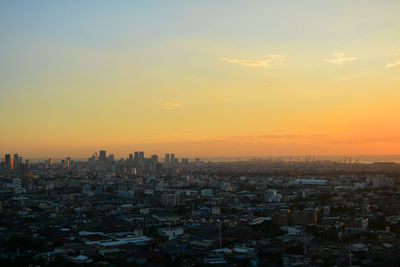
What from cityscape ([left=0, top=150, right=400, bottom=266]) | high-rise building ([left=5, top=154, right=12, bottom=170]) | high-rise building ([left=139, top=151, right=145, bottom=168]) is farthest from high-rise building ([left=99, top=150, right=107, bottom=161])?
cityscape ([left=0, top=150, right=400, bottom=266])

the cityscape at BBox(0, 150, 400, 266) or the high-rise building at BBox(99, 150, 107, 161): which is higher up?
the high-rise building at BBox(99, 150, 107, 161)

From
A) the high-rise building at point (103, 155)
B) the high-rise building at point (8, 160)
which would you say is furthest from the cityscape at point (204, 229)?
the high-rise building at point (103, 155)

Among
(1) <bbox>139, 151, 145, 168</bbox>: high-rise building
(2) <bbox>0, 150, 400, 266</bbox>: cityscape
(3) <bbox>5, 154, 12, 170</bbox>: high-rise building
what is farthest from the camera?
(1) <bbox>139, 151, 145, 168</bbox>: high-rise building

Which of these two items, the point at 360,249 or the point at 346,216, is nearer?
the point at 360,249

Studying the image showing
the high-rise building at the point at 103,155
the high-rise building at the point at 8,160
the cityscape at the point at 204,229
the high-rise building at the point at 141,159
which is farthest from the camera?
the high-rise building at the point at 103,155

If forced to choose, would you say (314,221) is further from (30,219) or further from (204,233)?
(30,219)

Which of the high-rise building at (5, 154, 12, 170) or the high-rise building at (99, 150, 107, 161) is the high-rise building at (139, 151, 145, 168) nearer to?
the high-rise building at (99, 150, 107, 161)

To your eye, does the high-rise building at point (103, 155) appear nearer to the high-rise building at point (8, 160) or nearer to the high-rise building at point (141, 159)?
the high-rise building at point (141, 159)

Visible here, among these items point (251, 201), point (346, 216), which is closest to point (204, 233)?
point (346, 216)

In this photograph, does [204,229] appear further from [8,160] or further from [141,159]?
[141,159]

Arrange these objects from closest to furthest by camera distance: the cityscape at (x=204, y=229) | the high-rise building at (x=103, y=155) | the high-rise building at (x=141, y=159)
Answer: the cityscape at (x=204, y=229)
the high-rise building at (x=141, y=159)
the high-rise building at (x=103, y=155)

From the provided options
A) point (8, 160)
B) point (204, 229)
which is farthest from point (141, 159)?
point (204, 229)
